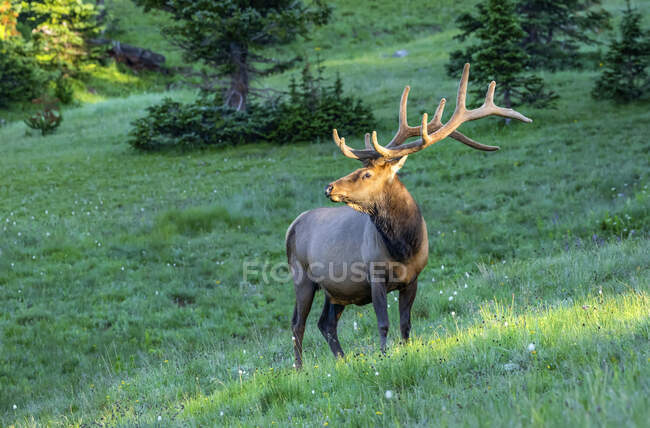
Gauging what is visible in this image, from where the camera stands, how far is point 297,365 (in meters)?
6.23

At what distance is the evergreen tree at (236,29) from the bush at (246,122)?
135 cm

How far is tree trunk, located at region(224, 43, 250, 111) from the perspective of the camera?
2336 centimetres

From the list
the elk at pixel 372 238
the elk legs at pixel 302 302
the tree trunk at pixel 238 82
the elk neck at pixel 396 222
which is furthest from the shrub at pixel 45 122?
the elk neck at pixel 396 222

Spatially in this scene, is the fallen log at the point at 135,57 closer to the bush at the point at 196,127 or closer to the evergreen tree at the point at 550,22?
the bush at the point at 196,127

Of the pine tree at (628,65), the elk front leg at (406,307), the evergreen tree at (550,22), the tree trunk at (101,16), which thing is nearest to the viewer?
the elk front leg at (406,307)

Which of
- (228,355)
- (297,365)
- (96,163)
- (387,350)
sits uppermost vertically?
(387,350)

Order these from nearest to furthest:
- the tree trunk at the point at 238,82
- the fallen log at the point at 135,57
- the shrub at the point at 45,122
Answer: the tree trunk at the point at 238,82 → the shrub at the point at 45,122 → the fallen log at the point at 135,57

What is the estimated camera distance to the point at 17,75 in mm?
34250

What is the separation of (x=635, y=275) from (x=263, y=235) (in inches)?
307

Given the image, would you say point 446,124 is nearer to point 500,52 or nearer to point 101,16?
point 500,52

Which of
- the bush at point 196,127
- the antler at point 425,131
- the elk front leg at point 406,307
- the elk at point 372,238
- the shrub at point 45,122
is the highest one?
the antler at point 425,131

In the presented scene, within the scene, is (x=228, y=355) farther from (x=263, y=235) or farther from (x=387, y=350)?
(x=263, y=235)

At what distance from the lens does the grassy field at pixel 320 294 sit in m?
4.12

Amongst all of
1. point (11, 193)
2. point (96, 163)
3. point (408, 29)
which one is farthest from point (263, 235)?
point (408, 29)
